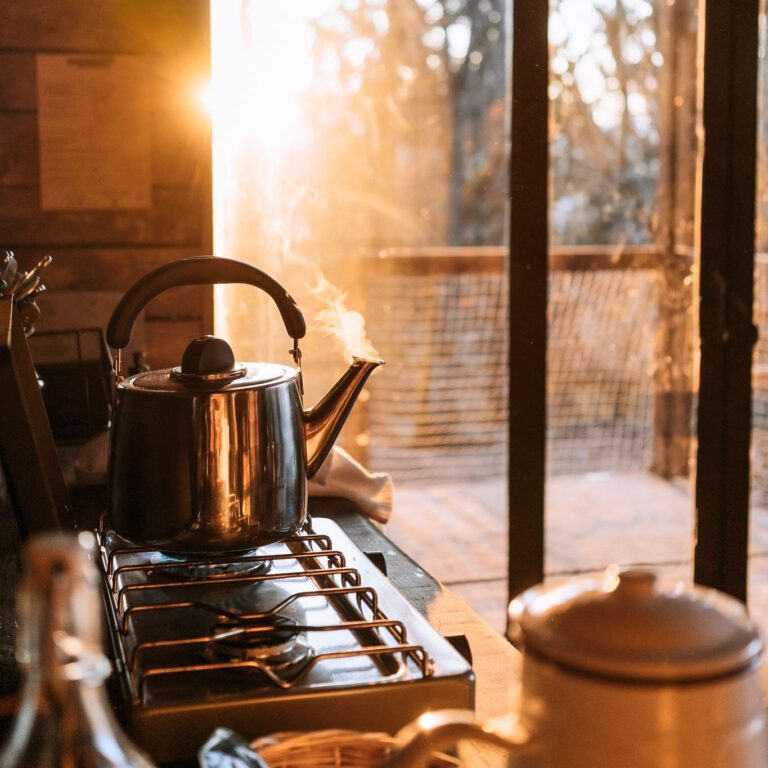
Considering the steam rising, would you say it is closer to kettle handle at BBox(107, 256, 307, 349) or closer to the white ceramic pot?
kettle handle at BBox(107, 256, 307, 349)

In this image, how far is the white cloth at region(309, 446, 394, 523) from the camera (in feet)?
4.71

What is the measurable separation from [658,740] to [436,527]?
136 inches

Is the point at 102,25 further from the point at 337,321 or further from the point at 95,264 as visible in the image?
the point at 337,321

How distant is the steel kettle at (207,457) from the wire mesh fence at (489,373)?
8.54 feet

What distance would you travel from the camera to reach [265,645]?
0.74 metres

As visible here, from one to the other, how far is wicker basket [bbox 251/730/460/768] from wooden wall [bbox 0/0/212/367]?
4.43 ft

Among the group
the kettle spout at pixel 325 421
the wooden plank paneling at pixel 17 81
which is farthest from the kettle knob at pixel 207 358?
the wooden plank paneling at pixel 17 81

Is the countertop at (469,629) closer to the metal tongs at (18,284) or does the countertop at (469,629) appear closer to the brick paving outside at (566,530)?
the metal tongs at (18,284)

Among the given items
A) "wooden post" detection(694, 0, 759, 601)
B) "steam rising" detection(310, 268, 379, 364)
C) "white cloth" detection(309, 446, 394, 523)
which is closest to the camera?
"white cloth" detection(309, 446, 394, 523)

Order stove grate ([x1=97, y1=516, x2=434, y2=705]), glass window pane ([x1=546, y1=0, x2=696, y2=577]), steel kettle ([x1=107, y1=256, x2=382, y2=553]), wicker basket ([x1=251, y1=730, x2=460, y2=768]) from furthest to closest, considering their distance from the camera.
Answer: glass window pane ([x1=546, y1=0, x2=696, y2=577])
steel kettle ([x1=107, y1=256, x2=382, y2=553])
stove grate ([x1=97, y1=516, x2=434, y2=705])
wicker basket ([x1=251, y1=730, x2=460, y2=768])

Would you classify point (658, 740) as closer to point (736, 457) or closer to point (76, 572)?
point (76, 572)

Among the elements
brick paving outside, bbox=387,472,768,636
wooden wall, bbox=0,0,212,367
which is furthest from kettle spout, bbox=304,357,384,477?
brick paving outside, bbox=387,472,768,636

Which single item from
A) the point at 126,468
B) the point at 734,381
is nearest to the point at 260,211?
the point at 734,381

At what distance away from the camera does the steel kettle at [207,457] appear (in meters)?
0.92
